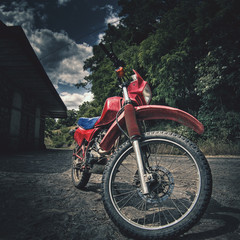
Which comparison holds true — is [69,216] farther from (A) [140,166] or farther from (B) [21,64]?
(B) [21,64]

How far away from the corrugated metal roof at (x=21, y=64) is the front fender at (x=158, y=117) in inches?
255

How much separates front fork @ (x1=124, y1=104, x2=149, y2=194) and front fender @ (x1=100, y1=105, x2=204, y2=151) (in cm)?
10

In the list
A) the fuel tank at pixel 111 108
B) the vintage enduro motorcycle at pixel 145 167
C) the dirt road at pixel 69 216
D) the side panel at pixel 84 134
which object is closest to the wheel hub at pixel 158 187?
the vintage enduro motorcycle at pixel 145 167

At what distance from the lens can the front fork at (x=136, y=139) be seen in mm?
1220

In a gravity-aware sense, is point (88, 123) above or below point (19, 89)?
below

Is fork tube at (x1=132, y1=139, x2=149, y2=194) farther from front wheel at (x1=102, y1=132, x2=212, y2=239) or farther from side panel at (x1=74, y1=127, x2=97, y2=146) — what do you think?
side panel at (x1=74, y1=127, x2=97, y2=146)

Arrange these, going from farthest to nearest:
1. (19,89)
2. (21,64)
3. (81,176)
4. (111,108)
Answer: (19,89), (21,64), (81,176), (111,108)

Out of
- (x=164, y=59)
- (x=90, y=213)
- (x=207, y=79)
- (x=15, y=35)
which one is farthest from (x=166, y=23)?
(x=90, y=213)

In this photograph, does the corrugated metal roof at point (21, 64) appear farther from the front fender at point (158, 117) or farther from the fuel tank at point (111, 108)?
the front fender at point (158, 117)

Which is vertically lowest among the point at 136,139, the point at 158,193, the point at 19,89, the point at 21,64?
the point at 158,193

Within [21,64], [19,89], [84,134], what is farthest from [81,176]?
[19,89]

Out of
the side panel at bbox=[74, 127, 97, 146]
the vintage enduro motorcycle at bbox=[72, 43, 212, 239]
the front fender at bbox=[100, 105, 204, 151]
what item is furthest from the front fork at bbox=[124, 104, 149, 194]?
the side panel at bbox=[74, 127, 97, 146]

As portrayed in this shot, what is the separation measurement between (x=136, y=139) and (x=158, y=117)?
1.10ft

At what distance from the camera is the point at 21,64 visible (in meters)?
7.67
